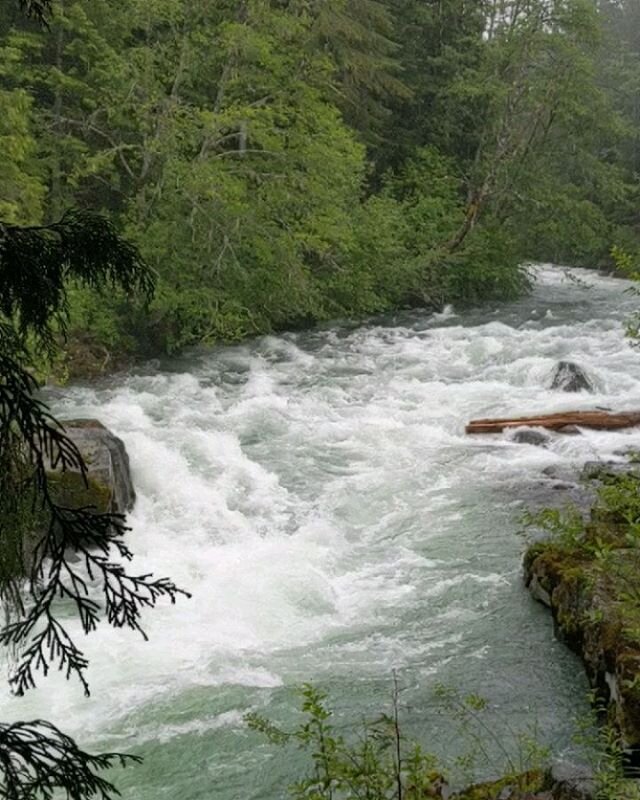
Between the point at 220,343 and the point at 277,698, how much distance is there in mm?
12931

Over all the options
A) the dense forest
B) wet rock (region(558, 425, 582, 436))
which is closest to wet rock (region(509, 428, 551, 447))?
wet rock (region(558, 425, 582, 436))

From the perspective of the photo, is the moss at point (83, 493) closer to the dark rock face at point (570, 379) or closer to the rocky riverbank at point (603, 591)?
the rocky riverbank at point (603, 591)

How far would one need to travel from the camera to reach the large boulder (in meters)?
9.40

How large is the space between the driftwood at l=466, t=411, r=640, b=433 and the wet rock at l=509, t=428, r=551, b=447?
0.22m

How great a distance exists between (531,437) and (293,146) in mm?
9802

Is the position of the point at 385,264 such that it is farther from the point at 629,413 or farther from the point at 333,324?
the point at 629,413

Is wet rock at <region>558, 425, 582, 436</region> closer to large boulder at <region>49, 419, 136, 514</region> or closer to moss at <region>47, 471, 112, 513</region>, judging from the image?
large boulder at <region>49, 419, 136, 514</region>

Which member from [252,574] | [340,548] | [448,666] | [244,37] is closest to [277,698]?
[448,666]

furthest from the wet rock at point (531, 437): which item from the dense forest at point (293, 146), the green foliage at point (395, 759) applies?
the green foliage at point (395, 759)

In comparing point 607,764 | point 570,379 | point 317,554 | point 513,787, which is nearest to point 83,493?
point 317,554

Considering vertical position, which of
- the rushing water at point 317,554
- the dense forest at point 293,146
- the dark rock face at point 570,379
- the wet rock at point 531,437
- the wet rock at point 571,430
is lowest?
the rushing water at point 317,554

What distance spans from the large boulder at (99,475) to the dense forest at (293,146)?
15.7 feet

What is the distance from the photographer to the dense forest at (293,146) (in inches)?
678

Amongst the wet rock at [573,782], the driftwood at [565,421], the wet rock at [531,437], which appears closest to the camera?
the wet rock at [573,782]
